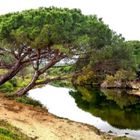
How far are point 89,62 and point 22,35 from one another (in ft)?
29.8

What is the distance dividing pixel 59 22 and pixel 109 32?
260 inches

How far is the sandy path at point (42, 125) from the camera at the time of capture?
33.1 meters

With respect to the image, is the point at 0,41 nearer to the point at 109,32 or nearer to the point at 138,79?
the point at 109,32

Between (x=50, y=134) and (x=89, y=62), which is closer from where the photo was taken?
(x=50, y=134)

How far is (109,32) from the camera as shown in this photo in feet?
150

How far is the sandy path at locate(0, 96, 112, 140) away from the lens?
108ft

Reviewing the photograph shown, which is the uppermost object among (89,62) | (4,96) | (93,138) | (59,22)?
(59,22)

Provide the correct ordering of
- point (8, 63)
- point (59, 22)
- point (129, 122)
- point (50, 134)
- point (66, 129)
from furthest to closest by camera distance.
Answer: point (8, 63)
point (129, 122)
point (59, 22)
point (66, 129)
point (50, 134)

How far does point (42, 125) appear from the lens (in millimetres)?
36344

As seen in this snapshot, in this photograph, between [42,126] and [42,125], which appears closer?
[42,126]

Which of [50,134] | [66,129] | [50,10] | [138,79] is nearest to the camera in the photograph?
[50,134]

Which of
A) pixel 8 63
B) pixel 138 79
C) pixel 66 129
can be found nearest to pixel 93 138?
pixel 66 129

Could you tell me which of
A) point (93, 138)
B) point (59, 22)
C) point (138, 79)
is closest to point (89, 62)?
point (59, 22)

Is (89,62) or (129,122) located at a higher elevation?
(89,62)
